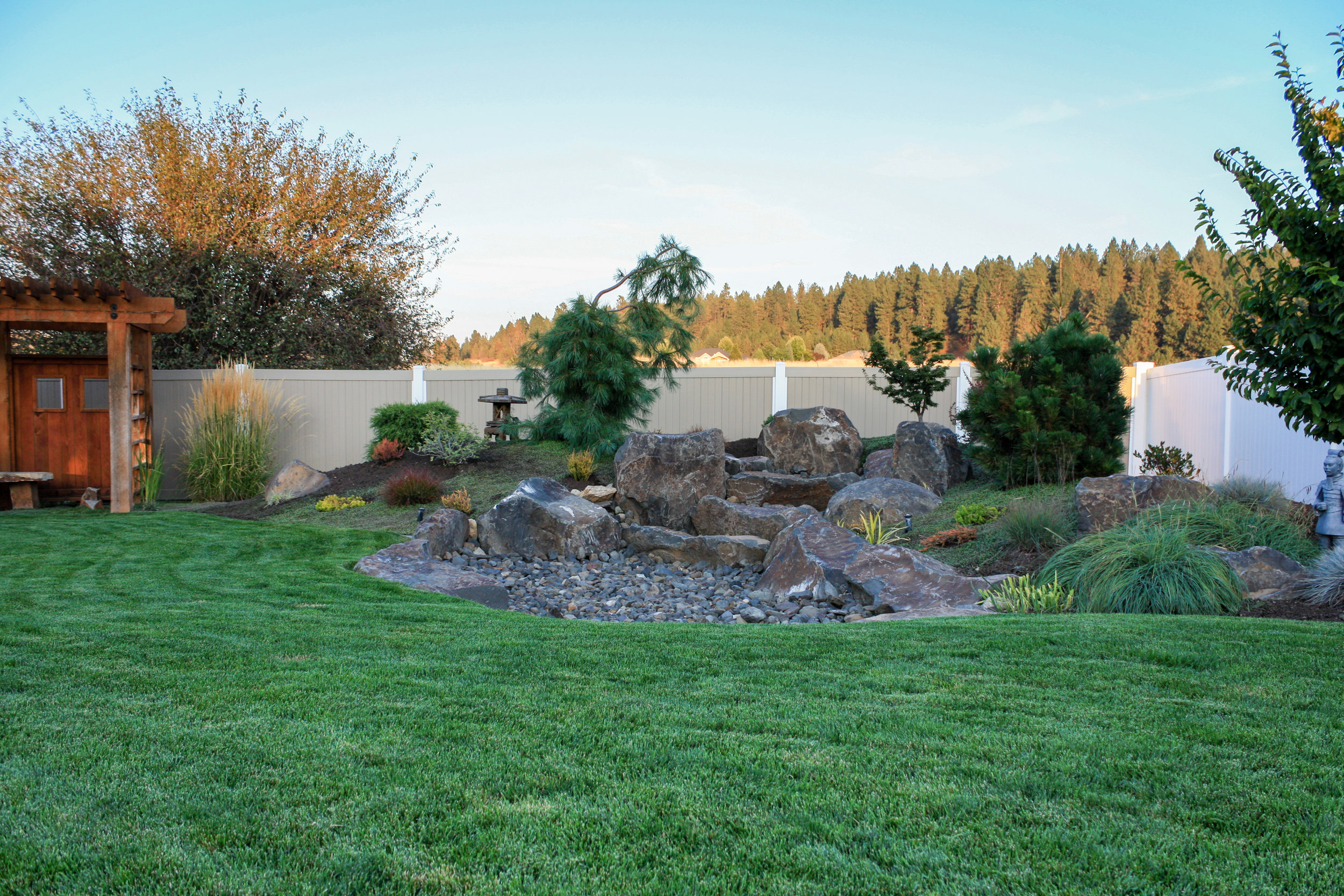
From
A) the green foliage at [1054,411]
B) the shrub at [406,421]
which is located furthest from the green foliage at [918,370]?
the shrub at [406,421]

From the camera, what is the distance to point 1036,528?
6938 millimetres

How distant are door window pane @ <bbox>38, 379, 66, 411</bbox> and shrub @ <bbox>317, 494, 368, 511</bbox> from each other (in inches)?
152

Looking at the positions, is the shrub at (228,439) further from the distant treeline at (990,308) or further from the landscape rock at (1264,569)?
the distant treeline at (990,308)

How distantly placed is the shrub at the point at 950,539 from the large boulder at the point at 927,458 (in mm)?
2261

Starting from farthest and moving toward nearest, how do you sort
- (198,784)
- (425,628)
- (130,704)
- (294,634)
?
(425,628), (294,634), (130,704), (198,784)

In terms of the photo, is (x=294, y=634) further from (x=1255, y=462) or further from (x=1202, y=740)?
(x=1255, y=462)

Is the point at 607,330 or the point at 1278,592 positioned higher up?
the point at 607,330

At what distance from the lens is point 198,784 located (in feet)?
7.21

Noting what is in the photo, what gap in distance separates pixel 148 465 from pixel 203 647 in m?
8.33

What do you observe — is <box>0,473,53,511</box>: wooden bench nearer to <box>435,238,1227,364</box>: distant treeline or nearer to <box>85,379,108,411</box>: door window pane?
<box>85,379,108,411</box>: door window pane

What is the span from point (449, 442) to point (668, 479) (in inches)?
131

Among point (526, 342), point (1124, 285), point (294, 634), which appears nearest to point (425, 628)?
point (294, 634)

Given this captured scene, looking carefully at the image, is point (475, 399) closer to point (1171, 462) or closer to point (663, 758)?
point (1171, 462)

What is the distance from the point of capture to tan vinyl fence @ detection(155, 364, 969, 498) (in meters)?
12.7
